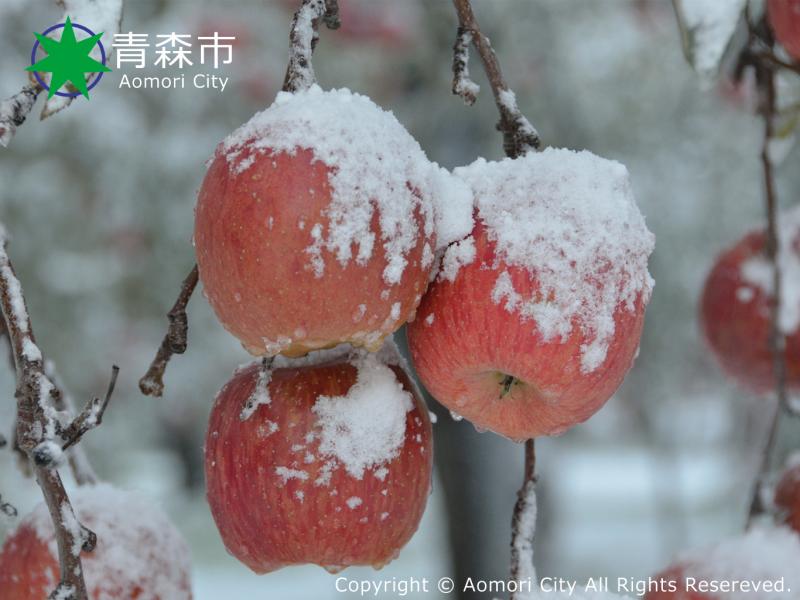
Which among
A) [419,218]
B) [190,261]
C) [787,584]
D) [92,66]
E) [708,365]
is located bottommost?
[787,584]

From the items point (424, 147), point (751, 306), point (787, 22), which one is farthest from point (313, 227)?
point (424, 147)

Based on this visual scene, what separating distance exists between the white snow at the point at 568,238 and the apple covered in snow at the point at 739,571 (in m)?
0.29

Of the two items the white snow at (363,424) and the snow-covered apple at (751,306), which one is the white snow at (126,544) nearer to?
the white snow at (363,424)

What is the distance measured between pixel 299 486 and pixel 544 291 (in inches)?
7.1

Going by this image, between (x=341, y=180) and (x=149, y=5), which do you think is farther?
(x=149, y=5)

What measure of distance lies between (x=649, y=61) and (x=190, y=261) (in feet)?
5.72

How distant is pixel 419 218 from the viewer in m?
0.55

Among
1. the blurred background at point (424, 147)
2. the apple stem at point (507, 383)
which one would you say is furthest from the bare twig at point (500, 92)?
the blurred background at point (424, 147)

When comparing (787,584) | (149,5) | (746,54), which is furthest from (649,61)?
(787,584)

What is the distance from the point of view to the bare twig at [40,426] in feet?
1.63

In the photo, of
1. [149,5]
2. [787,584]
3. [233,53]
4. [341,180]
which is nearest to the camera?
[341,180]

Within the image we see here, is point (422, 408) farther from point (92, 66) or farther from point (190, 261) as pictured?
point (190, 261)

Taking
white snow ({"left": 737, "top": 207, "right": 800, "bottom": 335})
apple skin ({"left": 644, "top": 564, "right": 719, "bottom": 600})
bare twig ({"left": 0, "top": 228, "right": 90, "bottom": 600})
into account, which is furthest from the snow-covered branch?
white snow ({"left": 737, "top": 207, "right": 800, "bottom": 335})

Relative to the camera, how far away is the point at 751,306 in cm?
103
